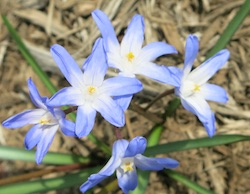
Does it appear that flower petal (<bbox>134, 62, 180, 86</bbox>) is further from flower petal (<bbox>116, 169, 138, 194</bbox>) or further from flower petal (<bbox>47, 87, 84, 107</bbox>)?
flower petal (<bbox>116, 169, 138, 194</bbox>)

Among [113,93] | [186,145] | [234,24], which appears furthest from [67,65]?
[234,24]

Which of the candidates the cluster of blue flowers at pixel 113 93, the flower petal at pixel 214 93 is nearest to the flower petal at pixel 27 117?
the cluster of blue flowers at pixel 113 93

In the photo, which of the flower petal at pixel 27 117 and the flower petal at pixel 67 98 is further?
the flower petal at pixel 27 117

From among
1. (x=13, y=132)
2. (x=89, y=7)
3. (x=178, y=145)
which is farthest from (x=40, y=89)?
(x=178, y=145)

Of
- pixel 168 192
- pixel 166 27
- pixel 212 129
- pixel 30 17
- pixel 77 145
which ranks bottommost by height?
pixel 168 192

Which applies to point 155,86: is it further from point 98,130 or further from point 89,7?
point 89,7

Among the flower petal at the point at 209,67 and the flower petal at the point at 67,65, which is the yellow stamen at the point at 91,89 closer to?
the flower petal at the point at 67,65
